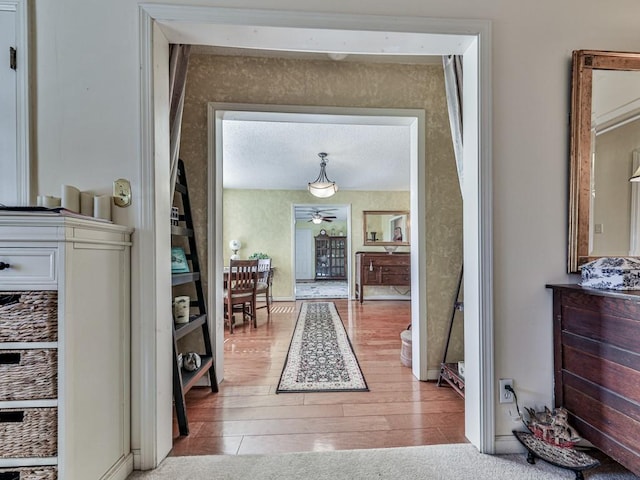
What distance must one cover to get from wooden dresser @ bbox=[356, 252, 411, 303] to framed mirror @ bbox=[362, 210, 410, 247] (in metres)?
0.69

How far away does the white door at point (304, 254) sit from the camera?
11.3 metres

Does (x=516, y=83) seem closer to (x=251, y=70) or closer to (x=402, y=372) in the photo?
(x=251, y=70)

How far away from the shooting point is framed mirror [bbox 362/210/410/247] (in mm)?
5957

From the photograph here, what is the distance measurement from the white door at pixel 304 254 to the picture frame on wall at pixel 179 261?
9.38 meters

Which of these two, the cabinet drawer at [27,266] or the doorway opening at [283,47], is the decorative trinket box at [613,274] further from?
the cabinet drawer at [27,266]

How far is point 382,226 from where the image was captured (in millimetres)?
5984

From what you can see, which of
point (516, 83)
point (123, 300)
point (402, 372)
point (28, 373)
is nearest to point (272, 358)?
point (402, 372)

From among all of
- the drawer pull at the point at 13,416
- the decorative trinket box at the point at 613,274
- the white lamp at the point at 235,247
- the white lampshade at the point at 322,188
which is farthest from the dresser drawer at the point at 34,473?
the white lamp at the point at 235,247

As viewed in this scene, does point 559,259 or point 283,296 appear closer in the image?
point 559,259

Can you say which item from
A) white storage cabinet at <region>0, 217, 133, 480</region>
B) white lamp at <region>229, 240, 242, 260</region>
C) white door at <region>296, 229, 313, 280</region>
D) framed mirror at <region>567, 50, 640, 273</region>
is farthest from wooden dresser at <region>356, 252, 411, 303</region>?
white door at <region>296, 229, 313, 280</region>

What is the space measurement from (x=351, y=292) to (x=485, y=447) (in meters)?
4.46

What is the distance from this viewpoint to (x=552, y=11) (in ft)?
4.58

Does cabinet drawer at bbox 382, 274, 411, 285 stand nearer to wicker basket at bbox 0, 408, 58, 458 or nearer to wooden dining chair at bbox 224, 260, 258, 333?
wooden dining chair at bbox 224, 260, 258, 333

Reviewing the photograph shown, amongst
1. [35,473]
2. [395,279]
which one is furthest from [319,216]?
[35,473]
